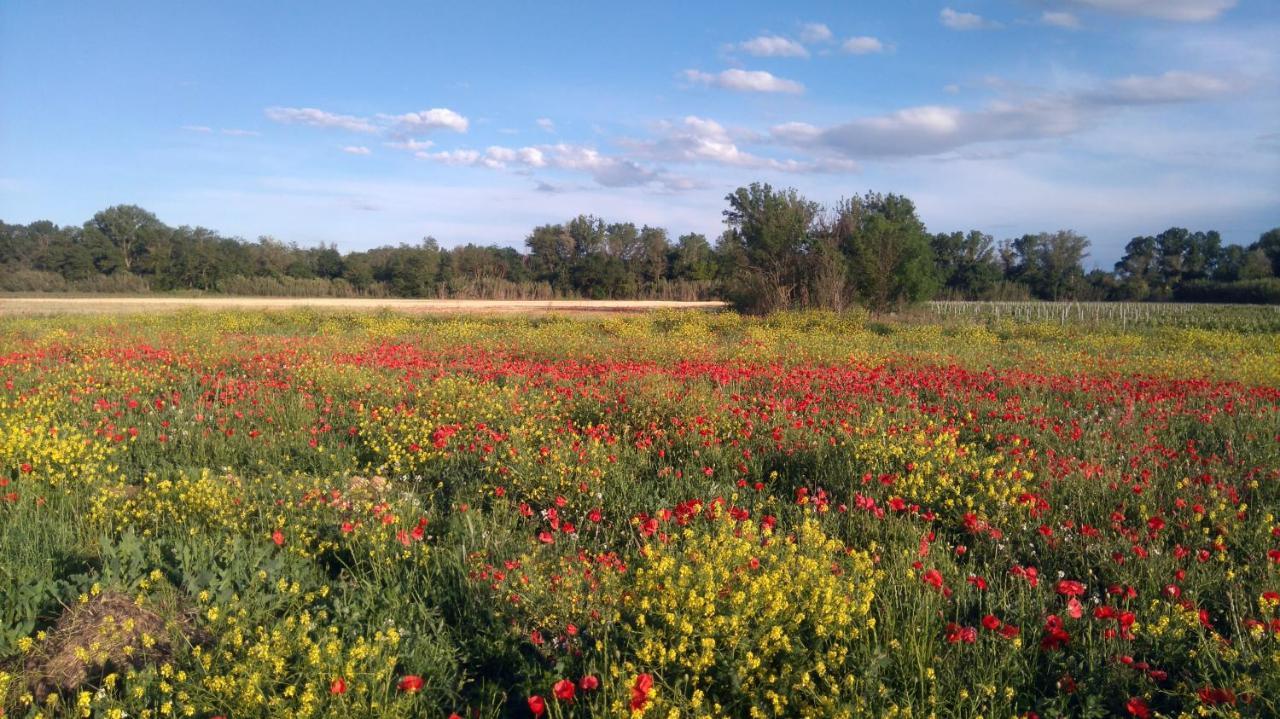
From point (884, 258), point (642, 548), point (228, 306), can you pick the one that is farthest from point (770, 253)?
point (642, 548)

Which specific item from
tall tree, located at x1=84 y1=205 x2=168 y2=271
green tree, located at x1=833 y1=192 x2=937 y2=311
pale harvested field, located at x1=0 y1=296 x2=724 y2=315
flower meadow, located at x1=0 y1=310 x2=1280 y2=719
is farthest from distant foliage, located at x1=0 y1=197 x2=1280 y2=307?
flower meadow, located at x1=0 y1=310 x2=1280 y2=719

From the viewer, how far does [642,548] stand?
3369 mm

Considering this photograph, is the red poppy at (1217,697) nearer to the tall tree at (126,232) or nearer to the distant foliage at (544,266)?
the distant foliage at (544,266)

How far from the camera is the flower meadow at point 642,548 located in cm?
252

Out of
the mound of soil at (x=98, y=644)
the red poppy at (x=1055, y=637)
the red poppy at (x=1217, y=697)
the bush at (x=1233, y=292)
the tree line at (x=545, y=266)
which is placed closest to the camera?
the red poppy at (x=1217, y=697)

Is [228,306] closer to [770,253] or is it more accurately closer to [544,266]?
[770,253]

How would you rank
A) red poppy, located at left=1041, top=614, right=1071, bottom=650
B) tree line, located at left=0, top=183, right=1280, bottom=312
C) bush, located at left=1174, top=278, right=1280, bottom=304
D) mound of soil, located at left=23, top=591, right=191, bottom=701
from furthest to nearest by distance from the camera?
tree line, located at left=0, top=183, right=1280, bottom=312
bush, located at left=1174, top=278, right=1280, bottom=304
mound of soil, located at left=23, top=591, right=191, bottom=701
red poppy, located at left=1041, top=614, right=1071, bottom=650

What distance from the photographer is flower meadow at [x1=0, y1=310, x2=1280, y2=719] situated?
99.2 inches

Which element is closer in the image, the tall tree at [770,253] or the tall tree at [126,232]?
the tall tree at [770,253]

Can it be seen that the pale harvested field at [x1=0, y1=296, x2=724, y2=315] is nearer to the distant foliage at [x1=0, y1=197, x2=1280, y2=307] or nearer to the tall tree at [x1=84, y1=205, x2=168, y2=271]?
the distant foliage at [x1=0, y1=197, x2=1280, y2=307]

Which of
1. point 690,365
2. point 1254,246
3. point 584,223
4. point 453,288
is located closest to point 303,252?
point 453,288

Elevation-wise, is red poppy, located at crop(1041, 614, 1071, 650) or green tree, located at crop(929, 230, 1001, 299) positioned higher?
green tree, located at crop(929, 230, 1001, 299)

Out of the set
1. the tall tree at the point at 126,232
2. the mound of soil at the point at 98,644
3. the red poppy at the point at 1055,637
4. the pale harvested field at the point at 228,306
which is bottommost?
the mound of soil at the point at 98,644

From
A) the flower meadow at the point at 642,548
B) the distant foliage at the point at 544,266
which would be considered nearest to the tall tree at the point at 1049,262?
the distant foliage at the point at 544,266
